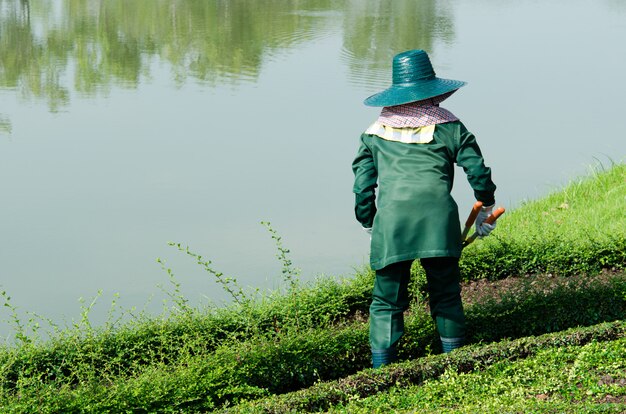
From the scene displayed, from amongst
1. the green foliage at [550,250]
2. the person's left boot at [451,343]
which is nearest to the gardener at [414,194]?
the person's left boot at [451,343]

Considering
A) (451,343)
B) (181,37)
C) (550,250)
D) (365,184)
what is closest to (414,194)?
(365,184)

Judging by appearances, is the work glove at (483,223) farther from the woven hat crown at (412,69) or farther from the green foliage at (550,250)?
the green foliage at (550,250)

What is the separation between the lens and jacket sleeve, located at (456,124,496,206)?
5238mm

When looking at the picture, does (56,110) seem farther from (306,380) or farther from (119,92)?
(306,380)

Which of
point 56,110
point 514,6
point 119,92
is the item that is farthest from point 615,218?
point 514,6

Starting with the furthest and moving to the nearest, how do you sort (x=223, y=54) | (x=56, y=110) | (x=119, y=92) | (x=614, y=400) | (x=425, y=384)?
(x=223, y=54)
(x=119, y=92)
(x=56, y=110)
(x=425, y=384)
(x=614, y=400)

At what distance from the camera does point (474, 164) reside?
524 cm

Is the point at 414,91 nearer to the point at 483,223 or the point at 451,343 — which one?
the point at 483,223

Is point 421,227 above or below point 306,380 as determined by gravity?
above

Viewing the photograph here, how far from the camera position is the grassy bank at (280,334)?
5.12 metres

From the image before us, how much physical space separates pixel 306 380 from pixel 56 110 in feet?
28.2

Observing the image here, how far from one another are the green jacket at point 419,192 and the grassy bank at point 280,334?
2.31ft

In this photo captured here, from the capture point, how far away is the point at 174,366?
5332 millimetres

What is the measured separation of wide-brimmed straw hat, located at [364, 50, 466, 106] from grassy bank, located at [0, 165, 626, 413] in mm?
1266
